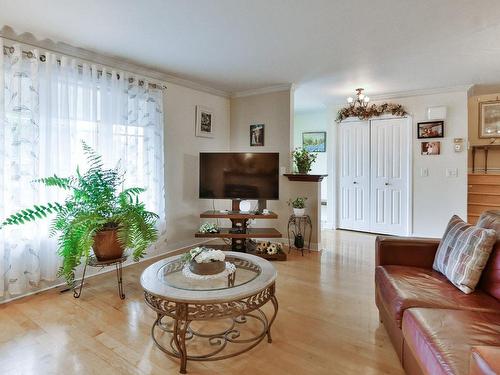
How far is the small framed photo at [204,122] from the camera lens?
14.4 feet

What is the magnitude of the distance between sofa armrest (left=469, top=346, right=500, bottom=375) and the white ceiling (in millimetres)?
2202

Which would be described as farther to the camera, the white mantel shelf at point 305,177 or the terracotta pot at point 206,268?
the white mantel shelf at point 305,177

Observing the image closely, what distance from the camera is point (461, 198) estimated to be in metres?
4.49

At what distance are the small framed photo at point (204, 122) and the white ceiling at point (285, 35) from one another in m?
0.57

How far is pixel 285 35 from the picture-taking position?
2.69 m

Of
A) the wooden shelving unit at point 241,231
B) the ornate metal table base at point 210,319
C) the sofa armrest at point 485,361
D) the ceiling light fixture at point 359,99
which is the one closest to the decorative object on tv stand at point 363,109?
the ceiling light fixture at point 359,99

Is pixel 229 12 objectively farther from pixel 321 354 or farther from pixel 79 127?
pixel 321 354

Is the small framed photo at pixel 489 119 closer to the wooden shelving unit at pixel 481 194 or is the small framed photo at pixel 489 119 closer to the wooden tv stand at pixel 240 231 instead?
the wooden shelving unit at pixel 481 194

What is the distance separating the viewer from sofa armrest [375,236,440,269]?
2193 mm

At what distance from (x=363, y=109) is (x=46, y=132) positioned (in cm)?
456

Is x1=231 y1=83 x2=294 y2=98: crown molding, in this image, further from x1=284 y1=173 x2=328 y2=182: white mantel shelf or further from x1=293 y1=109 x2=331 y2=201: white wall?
x1=293 y1=109 x2=331 y2=201: white wall

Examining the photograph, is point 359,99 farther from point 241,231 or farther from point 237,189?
point 241,231

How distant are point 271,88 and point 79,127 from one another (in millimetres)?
2647

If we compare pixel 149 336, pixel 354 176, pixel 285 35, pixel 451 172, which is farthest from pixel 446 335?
pixel 354 176
